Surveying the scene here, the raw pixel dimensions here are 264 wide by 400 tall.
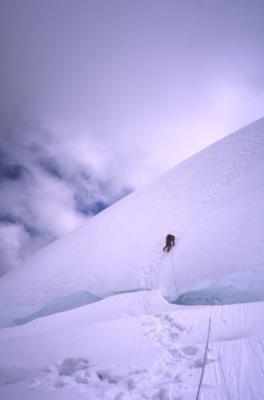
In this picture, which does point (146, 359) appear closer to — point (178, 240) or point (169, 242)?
point (169, 242)

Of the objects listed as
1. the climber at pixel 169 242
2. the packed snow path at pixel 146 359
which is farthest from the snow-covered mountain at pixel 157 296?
the climber at pixel 169 242

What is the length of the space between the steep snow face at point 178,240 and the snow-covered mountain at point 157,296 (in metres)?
0.05

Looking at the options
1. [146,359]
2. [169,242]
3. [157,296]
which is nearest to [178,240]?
[169,242]

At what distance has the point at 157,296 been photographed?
538 centimetres

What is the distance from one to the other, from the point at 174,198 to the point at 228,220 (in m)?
3.75

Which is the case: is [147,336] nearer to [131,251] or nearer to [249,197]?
[131,251]

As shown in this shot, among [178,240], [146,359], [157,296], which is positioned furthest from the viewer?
[178,240]

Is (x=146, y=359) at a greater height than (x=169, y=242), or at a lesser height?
lesser

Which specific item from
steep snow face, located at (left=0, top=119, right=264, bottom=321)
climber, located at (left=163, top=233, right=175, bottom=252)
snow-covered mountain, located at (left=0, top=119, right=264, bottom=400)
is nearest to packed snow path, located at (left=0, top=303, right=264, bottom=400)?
snow-covered mountain, located at (left=0, top=119, right=264, bottom=400)

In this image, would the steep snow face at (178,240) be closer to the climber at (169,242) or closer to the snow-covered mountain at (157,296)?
the snow-covered mountain at (157,296)

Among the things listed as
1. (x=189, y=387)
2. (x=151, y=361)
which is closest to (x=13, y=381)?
(x=151, y=361)

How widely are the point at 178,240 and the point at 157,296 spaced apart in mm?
3145

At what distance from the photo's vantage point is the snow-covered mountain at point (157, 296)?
7.38 ft

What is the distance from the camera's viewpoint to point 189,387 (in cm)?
199
